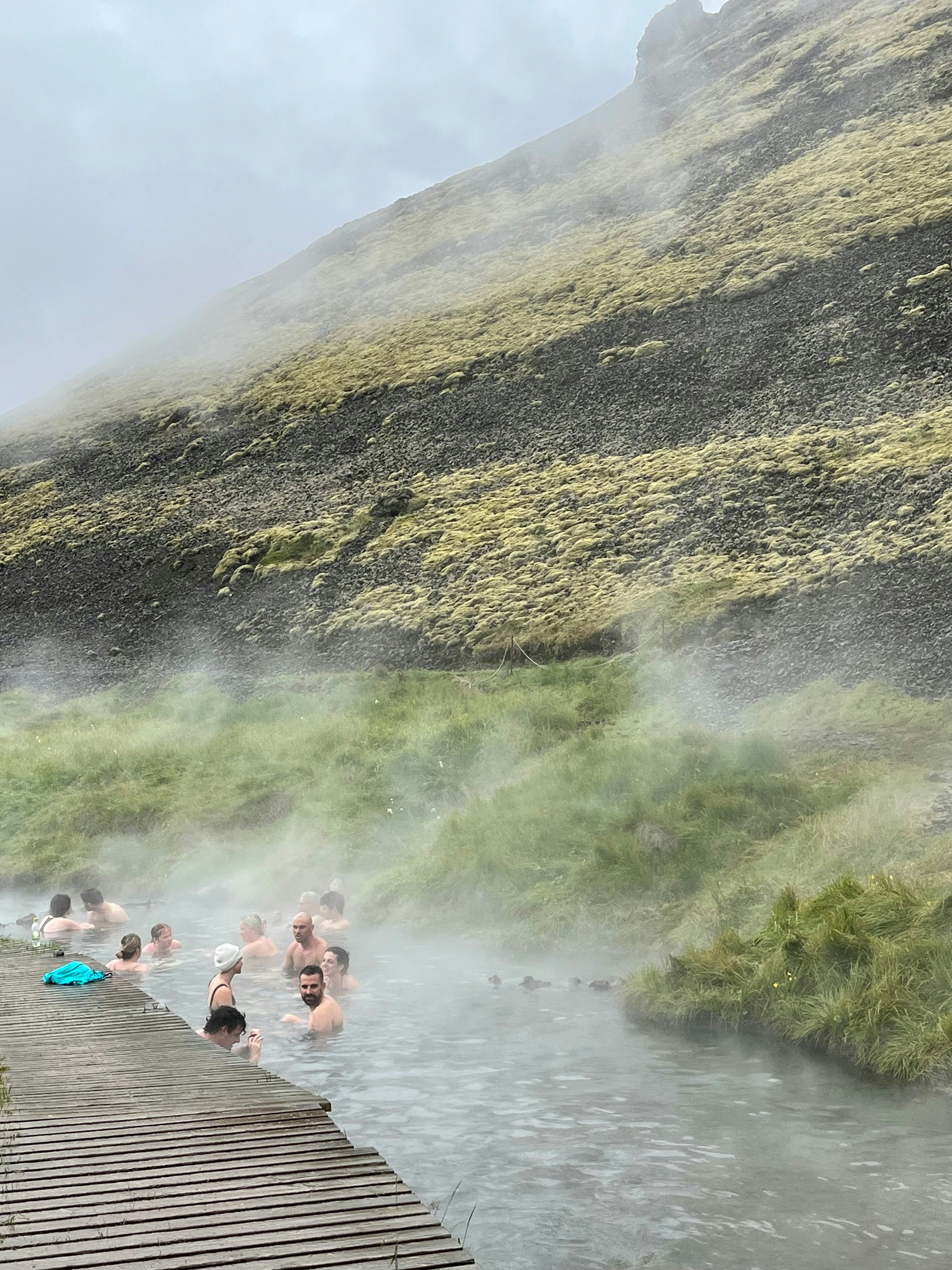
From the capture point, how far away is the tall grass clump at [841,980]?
8.27m

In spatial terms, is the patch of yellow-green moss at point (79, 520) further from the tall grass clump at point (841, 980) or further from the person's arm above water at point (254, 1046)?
the tall grass clump at point (841, 980)

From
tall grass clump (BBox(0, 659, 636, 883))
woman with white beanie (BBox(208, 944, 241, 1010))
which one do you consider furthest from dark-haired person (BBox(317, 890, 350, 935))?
woman with white beanie (BBox(208, 944, 241, 1010))

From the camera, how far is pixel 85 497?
50.1 meters

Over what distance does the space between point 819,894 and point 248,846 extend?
11.2 m

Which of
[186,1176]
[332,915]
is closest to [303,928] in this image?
[332,915]

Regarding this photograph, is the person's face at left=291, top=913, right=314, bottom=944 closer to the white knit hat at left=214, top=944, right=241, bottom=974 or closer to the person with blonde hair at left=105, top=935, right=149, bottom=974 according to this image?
the white knit hat at left=214, top=944, right=241, bottom=974

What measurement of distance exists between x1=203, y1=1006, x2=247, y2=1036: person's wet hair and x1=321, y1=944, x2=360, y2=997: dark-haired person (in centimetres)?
251

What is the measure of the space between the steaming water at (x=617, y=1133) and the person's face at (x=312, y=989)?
334 millimetres

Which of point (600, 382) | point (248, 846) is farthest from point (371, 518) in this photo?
point (248, 846)

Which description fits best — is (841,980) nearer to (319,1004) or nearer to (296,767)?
(319,1004)

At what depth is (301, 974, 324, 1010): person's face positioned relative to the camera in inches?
410

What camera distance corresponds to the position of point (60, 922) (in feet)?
49.2

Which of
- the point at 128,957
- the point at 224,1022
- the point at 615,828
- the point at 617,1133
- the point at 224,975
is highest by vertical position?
the point at 128,957

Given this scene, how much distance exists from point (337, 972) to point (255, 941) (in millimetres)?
1929
